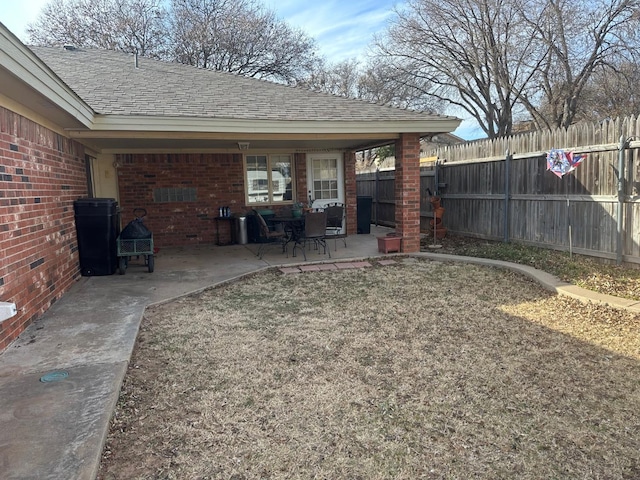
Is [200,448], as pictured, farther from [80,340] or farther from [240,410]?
[80,340]

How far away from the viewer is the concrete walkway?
230 cm

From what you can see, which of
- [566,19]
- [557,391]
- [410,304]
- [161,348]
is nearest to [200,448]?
[161,348]

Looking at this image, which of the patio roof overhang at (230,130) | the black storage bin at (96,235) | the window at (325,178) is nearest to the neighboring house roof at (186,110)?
the patio roof overhang at (230,130)

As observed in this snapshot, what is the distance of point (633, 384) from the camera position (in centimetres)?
317

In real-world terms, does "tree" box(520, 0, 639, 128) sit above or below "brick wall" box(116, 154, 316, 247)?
above

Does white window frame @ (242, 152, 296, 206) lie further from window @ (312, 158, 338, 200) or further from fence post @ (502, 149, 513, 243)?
fence post @ (502, 149, 513, 243)

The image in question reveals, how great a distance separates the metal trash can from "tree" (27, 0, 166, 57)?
51.0 feet

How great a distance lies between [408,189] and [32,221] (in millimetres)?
5807

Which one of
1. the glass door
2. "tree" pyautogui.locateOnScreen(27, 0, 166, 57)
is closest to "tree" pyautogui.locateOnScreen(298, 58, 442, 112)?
"tree" pyautogui.locateOnScreen(27, 0, 166, 57)

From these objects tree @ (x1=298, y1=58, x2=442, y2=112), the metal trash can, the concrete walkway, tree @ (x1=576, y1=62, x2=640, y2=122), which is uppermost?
tree @ (x1=298, y1=58, x2=442, y2=112)

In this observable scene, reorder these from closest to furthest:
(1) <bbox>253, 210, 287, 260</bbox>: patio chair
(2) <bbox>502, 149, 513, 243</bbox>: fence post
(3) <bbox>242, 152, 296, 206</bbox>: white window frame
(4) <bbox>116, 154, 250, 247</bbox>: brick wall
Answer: (1) <bbox>253, 210, 287, 260</bbox>: patio chair < (2) <bbox>502, 149, 513, 243</bbox>: fence post < (4) <bbox>116, 154, 250, 247</bbox>: brick wall < (3) <bbox>242, 152, 296, 206</bbox>: white window frame

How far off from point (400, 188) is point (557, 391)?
5545 mm

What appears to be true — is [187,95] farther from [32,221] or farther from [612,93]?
[612,93]

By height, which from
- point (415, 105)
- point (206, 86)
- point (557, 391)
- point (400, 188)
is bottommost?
point (557, 391)
